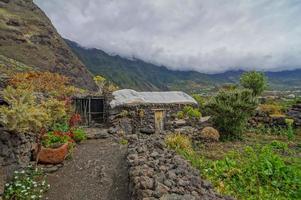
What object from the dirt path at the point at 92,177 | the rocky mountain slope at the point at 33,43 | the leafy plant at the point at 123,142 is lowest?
the dirt path at the point at 92,177

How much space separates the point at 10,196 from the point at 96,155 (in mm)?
4676

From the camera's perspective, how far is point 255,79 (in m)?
27.1

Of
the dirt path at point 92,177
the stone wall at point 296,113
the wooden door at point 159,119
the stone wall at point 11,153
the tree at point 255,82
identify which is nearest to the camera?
the stone wall at point 11,153

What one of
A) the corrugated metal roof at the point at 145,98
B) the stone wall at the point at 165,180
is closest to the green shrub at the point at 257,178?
the stone wall at the point at 165,180

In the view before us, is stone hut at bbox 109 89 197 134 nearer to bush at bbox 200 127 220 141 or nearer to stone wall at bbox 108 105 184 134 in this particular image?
stone wall at bbox 108 105 184 134

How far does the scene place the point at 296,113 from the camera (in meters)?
20.5

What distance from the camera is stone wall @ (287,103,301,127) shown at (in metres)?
19.2

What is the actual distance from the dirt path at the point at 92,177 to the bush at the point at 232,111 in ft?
23.0

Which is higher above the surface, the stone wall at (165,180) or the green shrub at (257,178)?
the stone wall at (165,180)

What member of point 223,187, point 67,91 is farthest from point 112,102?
point 223,187

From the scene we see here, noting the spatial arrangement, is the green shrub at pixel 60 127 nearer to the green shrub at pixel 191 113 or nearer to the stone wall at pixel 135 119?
the stone wall at pixel 135 119

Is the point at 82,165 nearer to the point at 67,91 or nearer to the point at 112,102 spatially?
the point at 112,102

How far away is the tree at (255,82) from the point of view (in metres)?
27.1

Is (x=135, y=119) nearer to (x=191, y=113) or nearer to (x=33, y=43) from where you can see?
(x=191, y=113)
